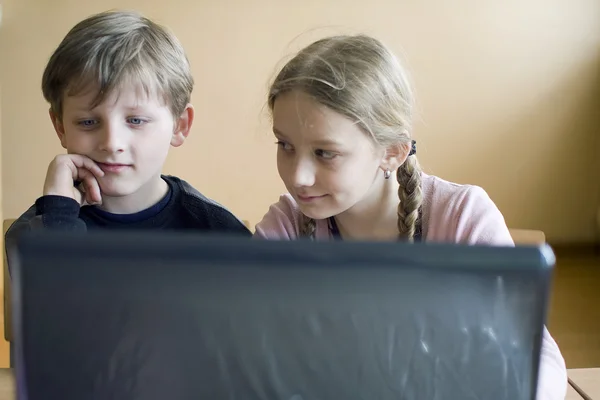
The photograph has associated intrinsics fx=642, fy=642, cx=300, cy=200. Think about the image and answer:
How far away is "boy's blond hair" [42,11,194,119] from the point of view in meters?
1.04

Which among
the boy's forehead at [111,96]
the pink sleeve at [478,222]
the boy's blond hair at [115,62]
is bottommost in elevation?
the pink sleeve at [478,222]

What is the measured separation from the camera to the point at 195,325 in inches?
13.7

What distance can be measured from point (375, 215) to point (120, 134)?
1.45 feet

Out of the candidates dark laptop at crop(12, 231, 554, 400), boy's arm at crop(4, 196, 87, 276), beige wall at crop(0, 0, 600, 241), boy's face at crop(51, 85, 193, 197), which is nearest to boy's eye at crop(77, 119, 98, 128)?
boy's face at crop(51, 85, 193, 197)

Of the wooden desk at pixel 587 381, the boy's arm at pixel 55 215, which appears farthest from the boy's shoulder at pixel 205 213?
the wooden desk at pixel 587 381

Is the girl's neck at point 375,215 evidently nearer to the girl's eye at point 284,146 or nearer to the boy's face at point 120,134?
the girl's eye at point 284,146

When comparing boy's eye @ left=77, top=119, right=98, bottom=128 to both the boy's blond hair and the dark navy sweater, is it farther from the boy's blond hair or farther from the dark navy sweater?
the dark navy sweater

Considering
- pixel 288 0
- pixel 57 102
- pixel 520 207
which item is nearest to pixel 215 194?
pixel 288 0

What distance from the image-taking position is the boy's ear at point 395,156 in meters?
1.04

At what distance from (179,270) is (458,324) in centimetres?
16

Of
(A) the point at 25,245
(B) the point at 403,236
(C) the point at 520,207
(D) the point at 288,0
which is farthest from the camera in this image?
(C) the point at 520,207

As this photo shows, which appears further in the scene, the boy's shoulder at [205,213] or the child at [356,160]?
the boy's shoulder at [205,213]

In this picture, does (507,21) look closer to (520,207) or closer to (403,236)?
(520,207)

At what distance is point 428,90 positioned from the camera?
10.1 feet
